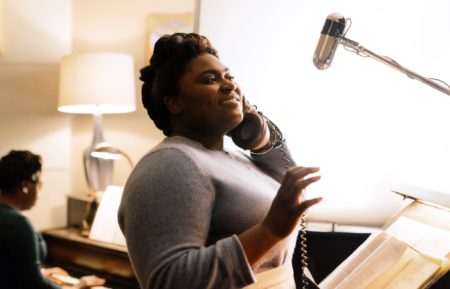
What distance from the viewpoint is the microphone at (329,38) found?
1.12 m

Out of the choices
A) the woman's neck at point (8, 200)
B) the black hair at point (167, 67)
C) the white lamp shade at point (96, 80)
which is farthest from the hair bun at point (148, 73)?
the white lamp shade at point (96, 80)

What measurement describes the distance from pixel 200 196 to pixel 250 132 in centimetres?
37

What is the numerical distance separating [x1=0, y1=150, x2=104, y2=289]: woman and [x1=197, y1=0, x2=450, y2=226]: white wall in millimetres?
837

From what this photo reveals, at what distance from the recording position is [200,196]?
2.37ft

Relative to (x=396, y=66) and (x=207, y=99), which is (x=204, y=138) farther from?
(x=396, y=66)

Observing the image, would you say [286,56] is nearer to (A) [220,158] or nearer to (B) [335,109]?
(B) [335,109]

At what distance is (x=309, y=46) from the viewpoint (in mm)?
1685

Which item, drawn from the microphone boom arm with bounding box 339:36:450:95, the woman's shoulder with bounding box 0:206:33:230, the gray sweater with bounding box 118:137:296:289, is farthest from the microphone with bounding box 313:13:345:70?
the woman's shoulder with bounding box 0:206:33:230

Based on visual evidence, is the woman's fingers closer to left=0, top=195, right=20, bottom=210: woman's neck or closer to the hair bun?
the hair bun

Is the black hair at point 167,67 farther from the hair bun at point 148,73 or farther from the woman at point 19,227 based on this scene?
the woman at point 19,227

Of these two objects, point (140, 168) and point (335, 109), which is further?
point (335, 109)

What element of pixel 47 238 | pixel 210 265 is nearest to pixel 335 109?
pixel 210 265

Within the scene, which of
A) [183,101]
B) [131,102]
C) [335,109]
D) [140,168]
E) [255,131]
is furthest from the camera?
[131,102]

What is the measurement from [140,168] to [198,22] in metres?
1.05
